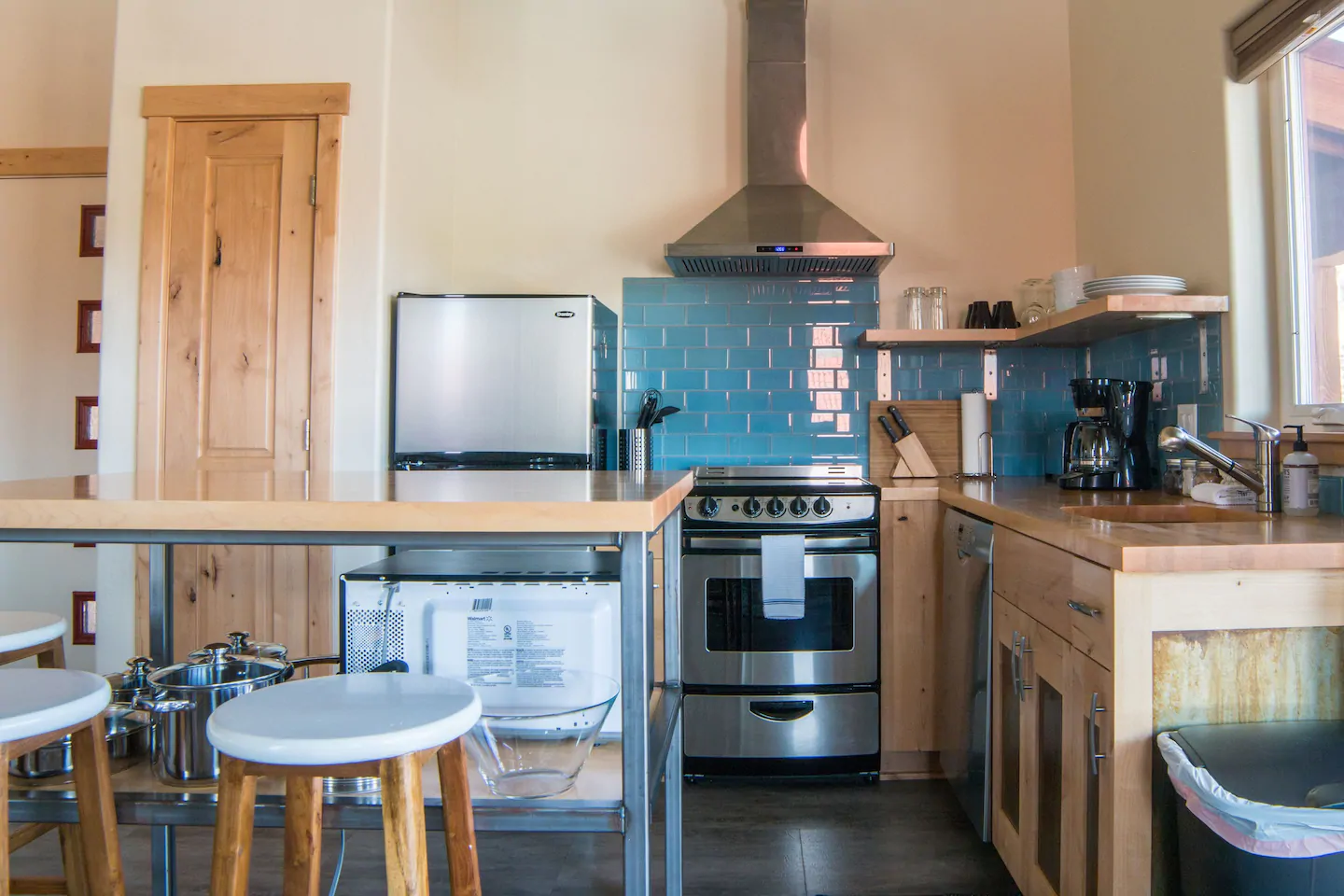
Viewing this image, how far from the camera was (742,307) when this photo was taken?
344 centimetres

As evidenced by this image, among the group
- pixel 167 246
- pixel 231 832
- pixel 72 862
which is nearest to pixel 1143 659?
pixel 231 832

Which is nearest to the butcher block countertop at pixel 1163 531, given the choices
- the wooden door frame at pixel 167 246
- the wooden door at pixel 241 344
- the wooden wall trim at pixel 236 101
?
the wooden door frame at pixel 167 246

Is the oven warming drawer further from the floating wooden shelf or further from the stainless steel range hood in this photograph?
the stainless steel range hood

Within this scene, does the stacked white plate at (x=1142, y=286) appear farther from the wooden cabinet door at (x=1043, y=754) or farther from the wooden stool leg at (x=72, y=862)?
the wooden stool leg at (x=72, y=862)

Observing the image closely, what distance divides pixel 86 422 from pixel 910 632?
3344mm

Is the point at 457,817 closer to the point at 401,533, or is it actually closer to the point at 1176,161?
the point at 401,533

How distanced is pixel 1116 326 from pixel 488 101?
2470 millimetres

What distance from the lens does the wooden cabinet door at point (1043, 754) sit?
1.73 m

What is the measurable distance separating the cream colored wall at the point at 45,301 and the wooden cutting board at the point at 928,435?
3161mm

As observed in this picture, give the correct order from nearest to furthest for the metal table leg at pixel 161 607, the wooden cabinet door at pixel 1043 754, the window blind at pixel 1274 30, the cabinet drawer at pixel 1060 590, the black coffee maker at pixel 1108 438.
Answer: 1. the cabinet drawer at pixel 1060 590
2. the wooden cabinet door at pixel 1043 754
3. the metal table leg at pixel 161 607
4. the window blind at pixel 1274 30
5. the black coffee maker at pixel 1108 438

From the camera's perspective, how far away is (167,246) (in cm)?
280

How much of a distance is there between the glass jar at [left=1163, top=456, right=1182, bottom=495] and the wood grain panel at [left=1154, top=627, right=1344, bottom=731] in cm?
109

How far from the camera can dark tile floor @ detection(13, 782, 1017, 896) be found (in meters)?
2.12

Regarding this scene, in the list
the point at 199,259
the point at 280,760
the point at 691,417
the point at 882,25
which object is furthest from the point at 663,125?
the point at 280,760
